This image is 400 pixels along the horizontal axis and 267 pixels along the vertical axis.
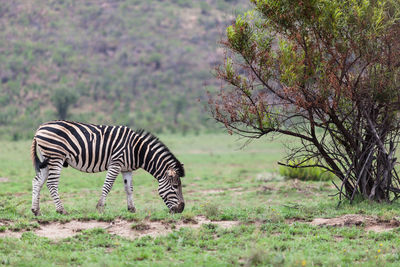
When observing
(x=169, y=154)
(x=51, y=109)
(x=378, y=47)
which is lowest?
(x=169, y=154)

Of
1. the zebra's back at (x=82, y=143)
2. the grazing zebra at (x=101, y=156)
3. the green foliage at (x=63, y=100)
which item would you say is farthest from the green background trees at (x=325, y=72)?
the green foliage at (x=63, y=100)

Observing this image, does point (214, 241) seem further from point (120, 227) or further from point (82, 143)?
point (82, 143)

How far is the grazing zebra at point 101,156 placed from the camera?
10.8m

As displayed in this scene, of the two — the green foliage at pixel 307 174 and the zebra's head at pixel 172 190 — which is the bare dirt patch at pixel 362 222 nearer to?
the zebra's head at pixel 172 190

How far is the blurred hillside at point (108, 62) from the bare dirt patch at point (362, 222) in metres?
44.9

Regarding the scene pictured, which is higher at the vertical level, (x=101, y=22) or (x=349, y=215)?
(x=101, y=22)

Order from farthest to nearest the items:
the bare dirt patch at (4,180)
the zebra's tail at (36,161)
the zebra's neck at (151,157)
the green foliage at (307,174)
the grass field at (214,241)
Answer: the bare dirt patch at (4,180) → the green foliage at (307,174) → the zebra's neck at (151,157) → the zebra's tail at (36,161) → the grass field at (214,241)

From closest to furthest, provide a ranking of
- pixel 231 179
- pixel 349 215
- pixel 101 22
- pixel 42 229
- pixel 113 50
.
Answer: pixel 42 229 < pixel 349 215 < pixel 231 179 < pixel 113 50 < pixel 101 22

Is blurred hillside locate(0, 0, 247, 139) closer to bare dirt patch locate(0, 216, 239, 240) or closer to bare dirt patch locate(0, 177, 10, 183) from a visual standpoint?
bare dirt patch locate(0, 177, 10, 183)

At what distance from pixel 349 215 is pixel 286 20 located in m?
4.20

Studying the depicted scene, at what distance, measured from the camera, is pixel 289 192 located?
663 inches

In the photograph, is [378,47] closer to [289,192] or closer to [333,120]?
[333,120]

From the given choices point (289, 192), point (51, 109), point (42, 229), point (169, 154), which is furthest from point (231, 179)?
point (51, 109)

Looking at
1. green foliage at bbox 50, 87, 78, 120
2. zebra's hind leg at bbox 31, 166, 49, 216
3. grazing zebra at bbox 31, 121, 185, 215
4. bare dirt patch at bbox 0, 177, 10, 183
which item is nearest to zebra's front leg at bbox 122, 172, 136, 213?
grazing zebra at bbox 31, 121, 185, 215
